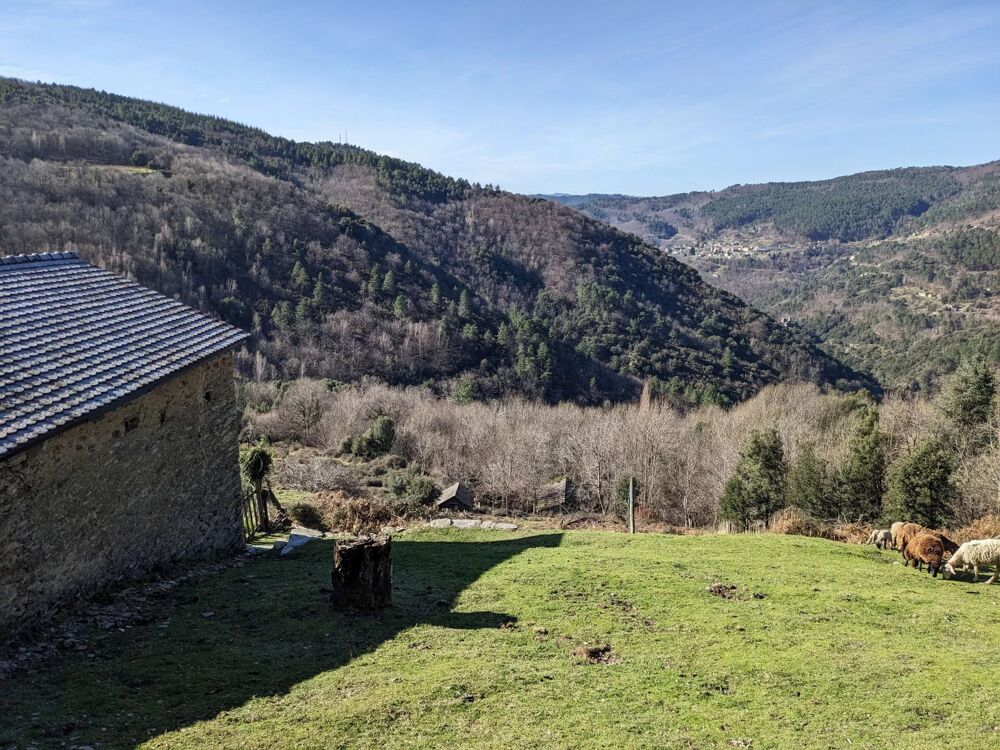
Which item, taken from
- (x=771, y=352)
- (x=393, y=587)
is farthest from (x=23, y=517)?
(x=771, y=352)

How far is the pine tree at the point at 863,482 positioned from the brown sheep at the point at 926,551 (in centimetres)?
1171

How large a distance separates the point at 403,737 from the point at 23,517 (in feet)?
23.8

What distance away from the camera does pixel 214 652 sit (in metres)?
9.57

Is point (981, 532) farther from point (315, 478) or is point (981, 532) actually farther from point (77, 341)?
point (315, 478)

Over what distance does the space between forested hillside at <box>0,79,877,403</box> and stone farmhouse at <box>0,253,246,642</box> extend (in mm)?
46281

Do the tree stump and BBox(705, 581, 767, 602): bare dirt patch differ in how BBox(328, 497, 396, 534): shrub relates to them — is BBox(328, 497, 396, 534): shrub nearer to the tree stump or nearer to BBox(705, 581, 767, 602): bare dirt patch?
the tree stump

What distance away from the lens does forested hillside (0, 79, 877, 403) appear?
2753 inches

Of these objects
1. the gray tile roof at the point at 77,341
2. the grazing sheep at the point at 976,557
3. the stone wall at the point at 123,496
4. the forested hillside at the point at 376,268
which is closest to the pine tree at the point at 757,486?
the grazing sheep at the point at 976,557

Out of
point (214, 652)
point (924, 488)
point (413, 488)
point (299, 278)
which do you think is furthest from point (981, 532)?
point (299, 278)

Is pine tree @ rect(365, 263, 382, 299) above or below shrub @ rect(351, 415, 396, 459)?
above

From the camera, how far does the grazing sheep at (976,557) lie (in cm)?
1330

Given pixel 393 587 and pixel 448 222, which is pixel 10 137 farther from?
pixel 393 587

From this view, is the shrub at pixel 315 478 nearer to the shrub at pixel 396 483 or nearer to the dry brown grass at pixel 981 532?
the shrub at pixel 396 483

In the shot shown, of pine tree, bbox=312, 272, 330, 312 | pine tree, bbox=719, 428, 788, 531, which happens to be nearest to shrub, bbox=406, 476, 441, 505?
pine tree, bbox=719, 428, 788, 531
